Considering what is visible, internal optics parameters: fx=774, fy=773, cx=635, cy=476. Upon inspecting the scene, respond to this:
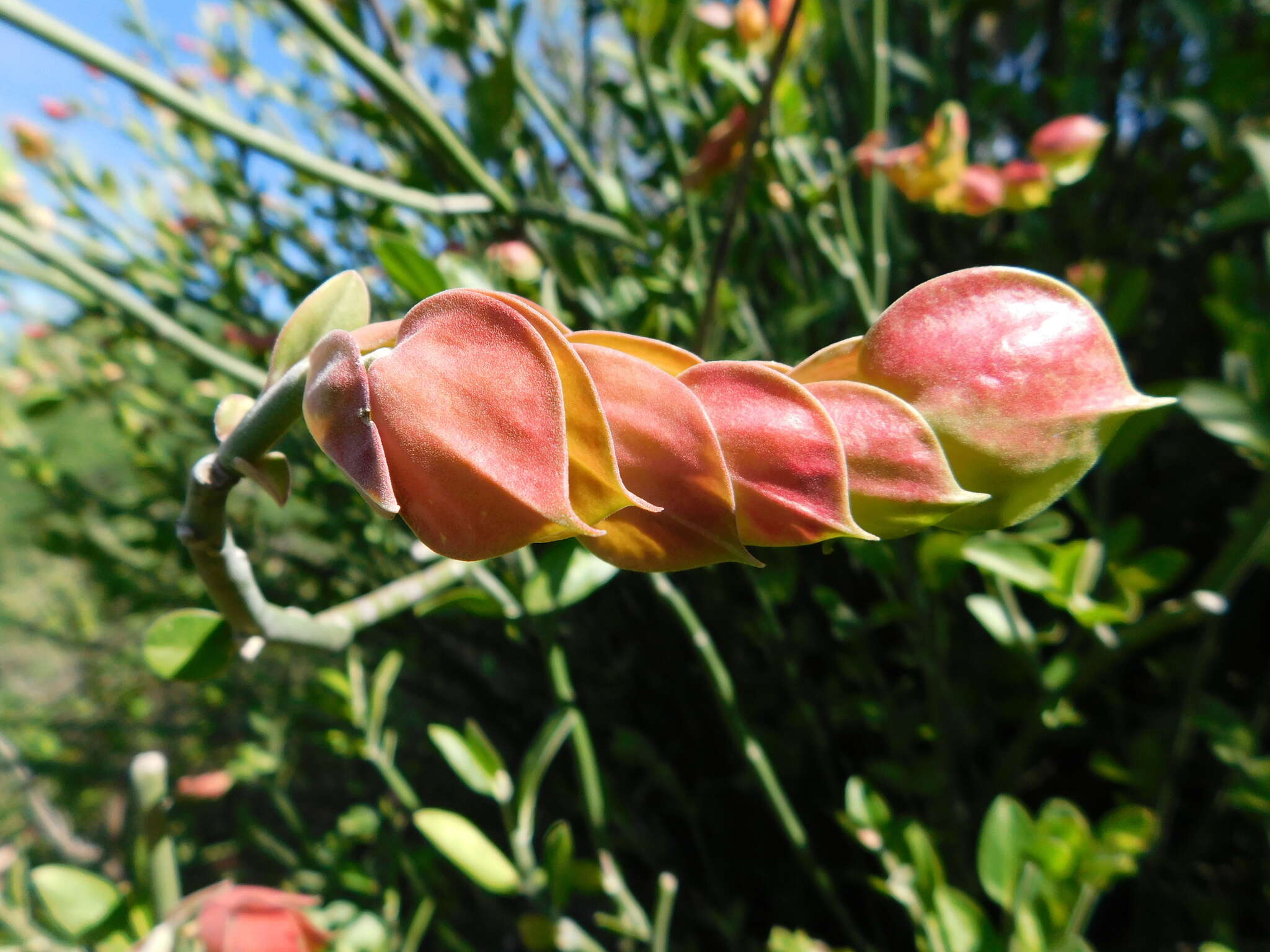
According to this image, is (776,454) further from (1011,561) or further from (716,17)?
(716,17)

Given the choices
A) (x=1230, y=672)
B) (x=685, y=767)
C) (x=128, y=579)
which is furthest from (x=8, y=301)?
(x=1230, y=672)

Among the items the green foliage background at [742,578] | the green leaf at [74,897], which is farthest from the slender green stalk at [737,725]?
the green leaf at [74,897]

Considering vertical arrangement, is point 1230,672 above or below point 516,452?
below

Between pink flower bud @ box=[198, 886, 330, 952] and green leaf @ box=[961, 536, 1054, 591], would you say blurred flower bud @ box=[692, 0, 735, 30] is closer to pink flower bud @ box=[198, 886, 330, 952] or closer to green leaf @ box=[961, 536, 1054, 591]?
green leaf @ box=[961, 536, 1054, 591]

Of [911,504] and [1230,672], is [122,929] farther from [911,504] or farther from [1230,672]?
[1230,672]

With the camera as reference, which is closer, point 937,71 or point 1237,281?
point 1237,281
